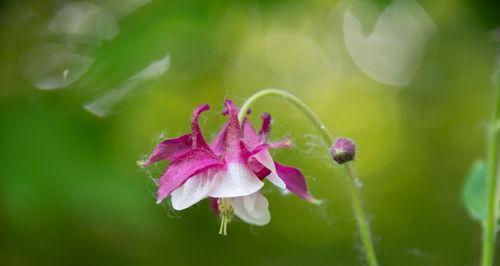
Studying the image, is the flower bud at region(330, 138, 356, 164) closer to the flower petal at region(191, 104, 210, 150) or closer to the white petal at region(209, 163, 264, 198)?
the white petal at region(209, 163, 264, 198)

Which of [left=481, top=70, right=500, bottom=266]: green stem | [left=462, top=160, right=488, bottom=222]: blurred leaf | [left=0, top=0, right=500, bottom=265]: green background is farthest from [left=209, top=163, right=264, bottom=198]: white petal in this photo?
[left=462, top=160, right=488, bottom=222]: blurred leaf

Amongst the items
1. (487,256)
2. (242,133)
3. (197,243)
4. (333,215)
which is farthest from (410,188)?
(242,133)

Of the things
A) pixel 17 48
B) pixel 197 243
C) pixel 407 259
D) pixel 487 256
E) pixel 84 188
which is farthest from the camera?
pixel 407 259

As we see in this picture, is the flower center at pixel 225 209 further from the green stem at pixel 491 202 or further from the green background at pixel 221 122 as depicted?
the green stem at pixel 491 202

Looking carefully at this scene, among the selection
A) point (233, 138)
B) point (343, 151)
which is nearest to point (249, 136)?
point (233, 138)

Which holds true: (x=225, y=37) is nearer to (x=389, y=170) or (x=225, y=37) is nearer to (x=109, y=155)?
(x=109, y=155)
